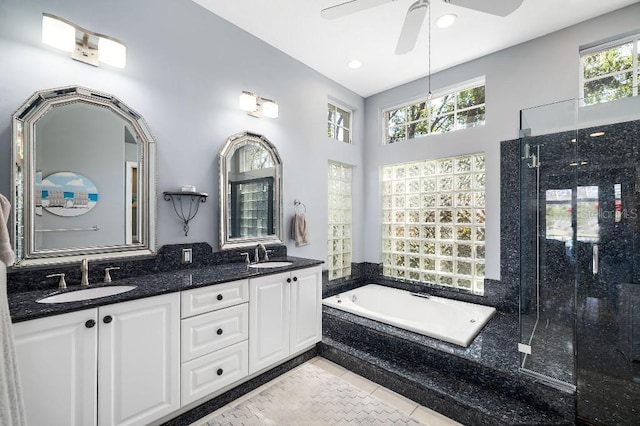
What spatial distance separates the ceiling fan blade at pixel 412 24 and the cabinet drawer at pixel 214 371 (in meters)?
2.45

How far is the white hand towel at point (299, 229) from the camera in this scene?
2.99 m

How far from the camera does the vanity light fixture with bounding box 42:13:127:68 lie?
1.58 m

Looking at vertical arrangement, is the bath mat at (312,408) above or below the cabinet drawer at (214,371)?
below

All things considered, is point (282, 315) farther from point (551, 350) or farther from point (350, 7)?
point (350, 7)

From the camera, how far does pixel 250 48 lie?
2674 mm

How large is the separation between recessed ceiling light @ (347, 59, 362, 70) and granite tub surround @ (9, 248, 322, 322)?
230 centimetres

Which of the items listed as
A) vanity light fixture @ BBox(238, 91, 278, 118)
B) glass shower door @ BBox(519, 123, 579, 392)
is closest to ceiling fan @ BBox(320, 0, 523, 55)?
vanity light fixture @ BBox(238, 91, 278, 118)

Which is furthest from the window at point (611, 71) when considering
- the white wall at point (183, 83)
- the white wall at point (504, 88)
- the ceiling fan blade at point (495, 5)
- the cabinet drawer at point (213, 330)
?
the cabinet drawer at point (213, 330)

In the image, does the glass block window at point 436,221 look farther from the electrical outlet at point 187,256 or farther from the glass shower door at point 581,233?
the electrical outlet at point 187,256

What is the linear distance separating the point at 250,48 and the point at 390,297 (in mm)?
3202

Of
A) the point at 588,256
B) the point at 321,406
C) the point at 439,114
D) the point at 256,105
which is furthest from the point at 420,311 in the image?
the point at 256,105

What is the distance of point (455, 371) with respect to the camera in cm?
199

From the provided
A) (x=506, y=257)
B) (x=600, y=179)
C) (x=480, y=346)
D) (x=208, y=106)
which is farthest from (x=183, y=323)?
(x=600, y=179)

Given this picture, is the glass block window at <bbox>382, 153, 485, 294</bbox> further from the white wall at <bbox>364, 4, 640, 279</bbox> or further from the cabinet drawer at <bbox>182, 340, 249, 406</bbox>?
the cabinet drawer at <bbox>182, 340, 249, 406</bbox>
